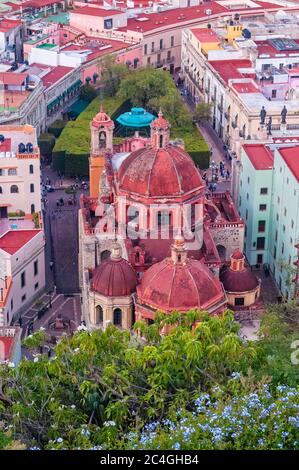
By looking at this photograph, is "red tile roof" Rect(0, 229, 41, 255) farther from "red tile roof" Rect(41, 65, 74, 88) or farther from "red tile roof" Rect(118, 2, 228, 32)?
"red tile roof" Rect(118, 2, 228, 32)

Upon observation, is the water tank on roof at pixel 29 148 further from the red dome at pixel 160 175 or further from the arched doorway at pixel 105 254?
the arched doorway at pixel 105 254

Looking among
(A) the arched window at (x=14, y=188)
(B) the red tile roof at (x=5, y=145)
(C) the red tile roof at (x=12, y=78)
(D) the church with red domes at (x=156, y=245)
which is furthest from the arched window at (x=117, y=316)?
(C) the red tile roof at (x=12, y=78)

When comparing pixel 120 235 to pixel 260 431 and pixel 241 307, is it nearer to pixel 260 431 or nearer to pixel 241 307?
pixel 241 307

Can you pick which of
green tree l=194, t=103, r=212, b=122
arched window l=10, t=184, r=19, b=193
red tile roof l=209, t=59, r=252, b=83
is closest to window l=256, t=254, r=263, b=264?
arched window l=10, t=184, r=19, b=193

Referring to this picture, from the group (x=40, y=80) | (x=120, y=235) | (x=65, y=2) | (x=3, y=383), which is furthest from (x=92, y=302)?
(x=65, y=2)

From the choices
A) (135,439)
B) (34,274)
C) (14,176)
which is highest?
(135,439)

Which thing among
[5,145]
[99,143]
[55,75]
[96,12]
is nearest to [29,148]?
[5,145]

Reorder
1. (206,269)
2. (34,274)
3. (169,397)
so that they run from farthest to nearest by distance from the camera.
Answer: (34,274)
(206,269)
(169,397)
